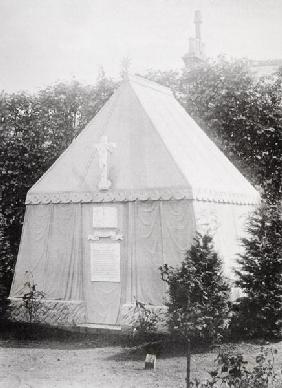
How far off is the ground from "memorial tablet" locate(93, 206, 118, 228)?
2.53m

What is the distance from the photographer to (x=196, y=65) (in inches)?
794

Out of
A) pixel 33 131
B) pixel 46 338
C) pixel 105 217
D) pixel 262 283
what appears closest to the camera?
pixel 262 283

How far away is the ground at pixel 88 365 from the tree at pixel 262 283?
55cm

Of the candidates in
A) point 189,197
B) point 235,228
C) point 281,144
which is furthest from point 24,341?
point 281,144

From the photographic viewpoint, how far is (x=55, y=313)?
42.9ft

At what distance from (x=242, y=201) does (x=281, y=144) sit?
4890 millimetres

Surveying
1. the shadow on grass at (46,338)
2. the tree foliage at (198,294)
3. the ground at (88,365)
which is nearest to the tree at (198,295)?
the tree foliage at (198,294)

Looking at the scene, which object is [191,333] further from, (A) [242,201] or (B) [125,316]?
(A) [242,201]

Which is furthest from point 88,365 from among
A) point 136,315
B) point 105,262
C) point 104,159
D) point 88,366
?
point 104,159

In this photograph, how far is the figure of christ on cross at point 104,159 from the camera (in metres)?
13.1

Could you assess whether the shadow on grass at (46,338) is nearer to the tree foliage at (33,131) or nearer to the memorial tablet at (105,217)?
the memorial tablet at (105,217)

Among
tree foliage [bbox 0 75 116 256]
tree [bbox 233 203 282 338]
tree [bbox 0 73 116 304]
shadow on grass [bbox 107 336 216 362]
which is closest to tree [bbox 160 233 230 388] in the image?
shadow on grass [bbox 107 336 216 362]

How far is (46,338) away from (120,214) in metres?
3.13

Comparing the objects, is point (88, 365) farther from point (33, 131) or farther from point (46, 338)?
point (33, 131)
